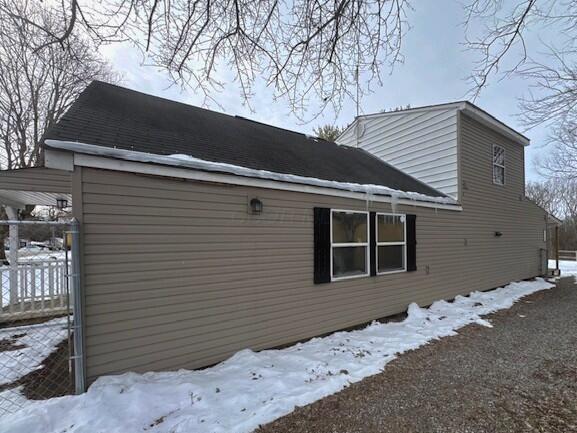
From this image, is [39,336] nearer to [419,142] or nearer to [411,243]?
[411,243]

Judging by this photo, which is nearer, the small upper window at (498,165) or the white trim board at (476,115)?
the white trim board at (476,115)

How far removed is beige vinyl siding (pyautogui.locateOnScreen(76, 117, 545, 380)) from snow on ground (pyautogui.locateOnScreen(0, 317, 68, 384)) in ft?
2.20

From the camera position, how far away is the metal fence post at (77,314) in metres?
2.99

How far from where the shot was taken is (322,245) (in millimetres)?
5121

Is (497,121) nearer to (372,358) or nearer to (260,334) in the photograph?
(372,358)

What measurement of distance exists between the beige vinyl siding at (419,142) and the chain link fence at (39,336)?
333 inches

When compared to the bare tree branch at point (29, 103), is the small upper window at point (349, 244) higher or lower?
lower

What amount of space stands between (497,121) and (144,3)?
9.83 m

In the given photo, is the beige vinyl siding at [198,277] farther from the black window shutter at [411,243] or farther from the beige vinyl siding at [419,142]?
the beige vinyl siding at [419,142]

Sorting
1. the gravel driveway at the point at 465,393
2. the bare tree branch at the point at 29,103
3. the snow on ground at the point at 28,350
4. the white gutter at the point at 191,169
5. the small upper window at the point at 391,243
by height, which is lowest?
the gravel driveway at the point at 465,393

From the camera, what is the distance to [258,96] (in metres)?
4.37

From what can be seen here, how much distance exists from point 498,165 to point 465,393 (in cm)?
879

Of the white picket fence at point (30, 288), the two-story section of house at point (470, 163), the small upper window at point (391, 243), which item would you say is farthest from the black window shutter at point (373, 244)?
the white picket fence at point (30, 288)

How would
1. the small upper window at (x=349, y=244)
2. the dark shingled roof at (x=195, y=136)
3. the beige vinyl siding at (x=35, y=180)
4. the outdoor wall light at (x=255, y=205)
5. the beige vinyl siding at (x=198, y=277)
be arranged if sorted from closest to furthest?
1. the beige vinyl siding at (x=198, y=277)
2. the dark shingled roof at (x=195, y=136)
3. the outdoor wall light at (x=255, y=205)
4. the beige vinyl siding at (x=35, y=180)
5. the small upper window at (x=349, y=244)
